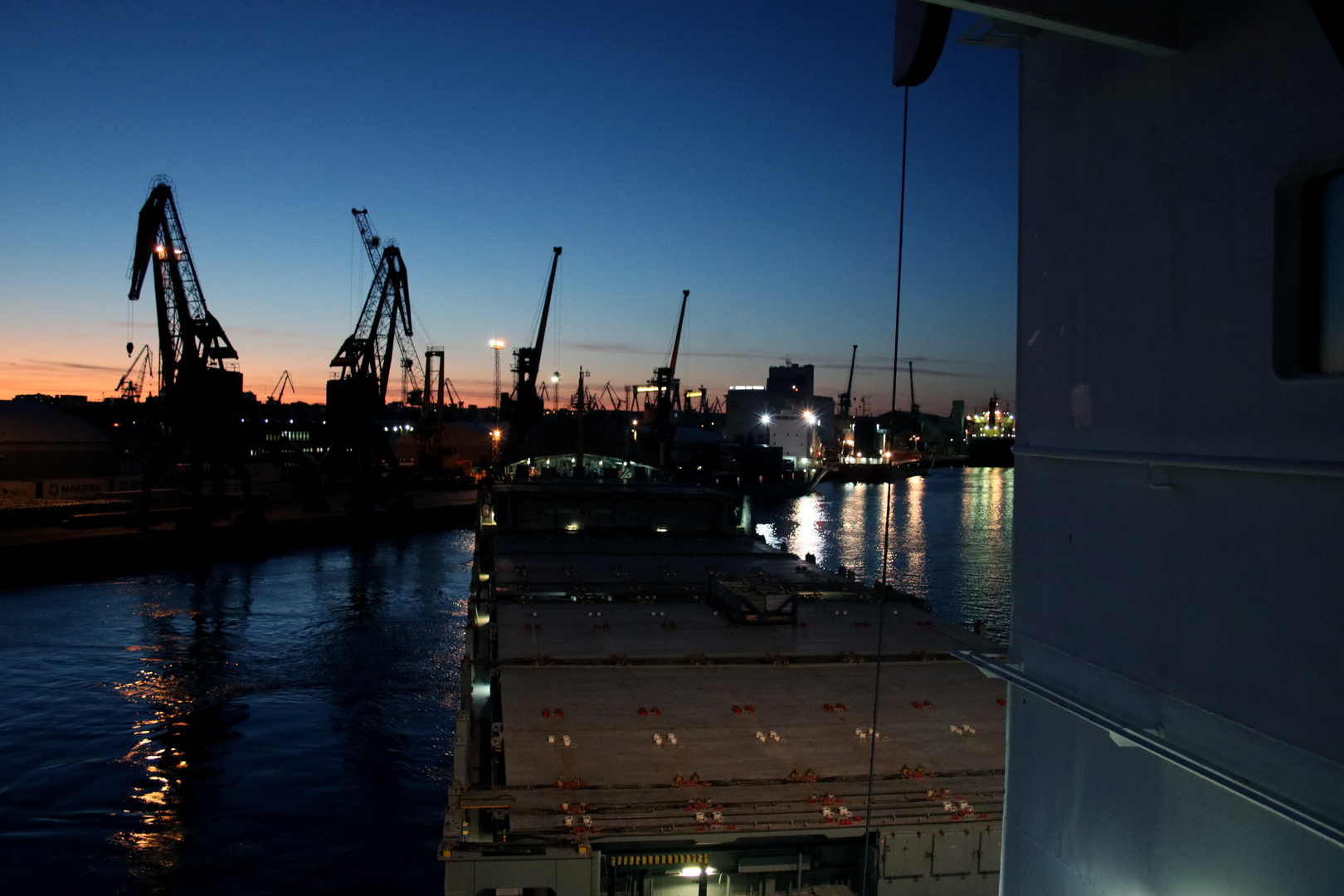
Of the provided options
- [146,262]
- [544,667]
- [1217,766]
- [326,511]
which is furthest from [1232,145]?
[326,511]

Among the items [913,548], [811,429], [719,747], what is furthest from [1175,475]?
[811,429]

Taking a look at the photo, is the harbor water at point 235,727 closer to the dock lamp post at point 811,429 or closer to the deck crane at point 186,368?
the deck crane at point 186,368

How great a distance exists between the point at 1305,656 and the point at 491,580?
23.1 m

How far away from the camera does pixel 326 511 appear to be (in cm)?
7581

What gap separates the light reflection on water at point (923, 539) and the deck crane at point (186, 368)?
1701 inches

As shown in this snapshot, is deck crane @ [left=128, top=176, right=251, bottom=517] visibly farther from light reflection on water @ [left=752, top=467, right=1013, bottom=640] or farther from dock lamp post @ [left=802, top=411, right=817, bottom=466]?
dock lamp post @ [left=802, top=411, right=817, bottom=466]

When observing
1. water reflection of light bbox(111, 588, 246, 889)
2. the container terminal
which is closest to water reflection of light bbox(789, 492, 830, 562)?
the container terminal

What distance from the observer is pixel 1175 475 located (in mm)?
3672

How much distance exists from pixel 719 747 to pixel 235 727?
20.2m

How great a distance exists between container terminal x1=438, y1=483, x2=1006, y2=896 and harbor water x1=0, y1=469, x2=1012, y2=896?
541cm

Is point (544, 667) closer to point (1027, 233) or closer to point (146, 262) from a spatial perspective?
point (1027, 233)

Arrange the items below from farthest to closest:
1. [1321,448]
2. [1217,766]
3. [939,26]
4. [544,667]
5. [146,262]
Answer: [146,262]
[544,667]
[939,26]
[1217,766]
[1321,448]

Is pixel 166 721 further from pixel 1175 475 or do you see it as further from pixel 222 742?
pixel 1175 475

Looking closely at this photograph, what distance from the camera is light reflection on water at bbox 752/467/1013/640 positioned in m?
49.4
